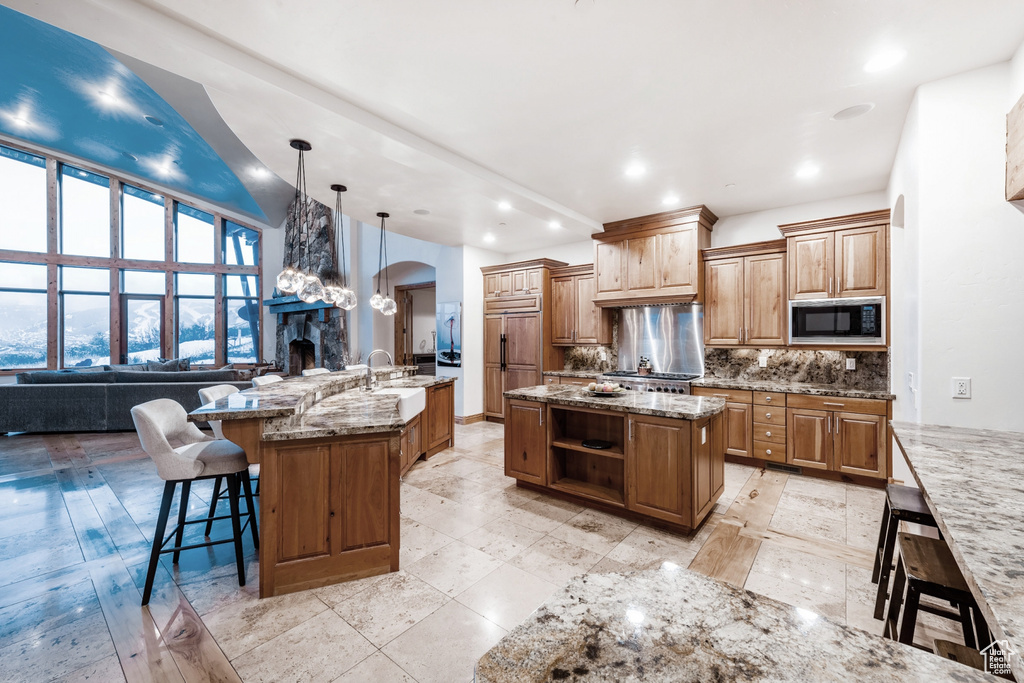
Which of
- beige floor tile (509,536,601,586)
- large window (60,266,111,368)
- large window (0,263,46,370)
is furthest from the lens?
large window (60,266,111,368)

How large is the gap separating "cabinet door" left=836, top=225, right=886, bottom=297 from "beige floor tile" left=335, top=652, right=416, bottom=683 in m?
4.56

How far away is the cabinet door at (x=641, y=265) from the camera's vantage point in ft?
16.1

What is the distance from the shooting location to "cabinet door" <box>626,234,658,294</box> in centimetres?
489

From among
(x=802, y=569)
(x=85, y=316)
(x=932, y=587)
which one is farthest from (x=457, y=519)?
(x=85, y=316)

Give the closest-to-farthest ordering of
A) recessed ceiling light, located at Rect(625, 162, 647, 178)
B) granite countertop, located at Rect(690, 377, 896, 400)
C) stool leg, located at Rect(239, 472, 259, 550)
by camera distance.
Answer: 1. stool leg, located at Rect(239, 472, 259, 550)
2. recessed ceiling light, located at Rect(625, 162, 647, 178)
3. granite countertop, located at Rect(690, 377, 896, 400)

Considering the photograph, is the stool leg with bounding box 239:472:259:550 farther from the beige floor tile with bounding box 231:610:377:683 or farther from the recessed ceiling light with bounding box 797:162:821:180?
the recessed ceiling light with bounding box 797:162:821:180

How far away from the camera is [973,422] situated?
2.23 meters

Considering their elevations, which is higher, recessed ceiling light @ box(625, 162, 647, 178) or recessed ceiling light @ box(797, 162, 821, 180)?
recessed ceiling light @ box(625, 162, 647, 178)

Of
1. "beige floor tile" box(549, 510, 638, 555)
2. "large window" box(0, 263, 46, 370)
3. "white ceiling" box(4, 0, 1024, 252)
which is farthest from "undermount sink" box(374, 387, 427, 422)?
"large window" box(0, 263, 46, 370)

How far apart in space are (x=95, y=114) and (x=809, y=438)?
10583mm

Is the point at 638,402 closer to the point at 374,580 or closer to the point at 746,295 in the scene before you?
the point at 374,580

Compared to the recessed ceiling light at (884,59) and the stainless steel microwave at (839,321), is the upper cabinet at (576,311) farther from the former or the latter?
the recessed ceiling light at (884,59)

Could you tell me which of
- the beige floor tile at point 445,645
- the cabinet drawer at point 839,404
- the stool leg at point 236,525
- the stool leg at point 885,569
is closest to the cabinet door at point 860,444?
the cabinet drawer at point 839,404

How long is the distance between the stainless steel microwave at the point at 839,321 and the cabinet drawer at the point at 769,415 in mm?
700
